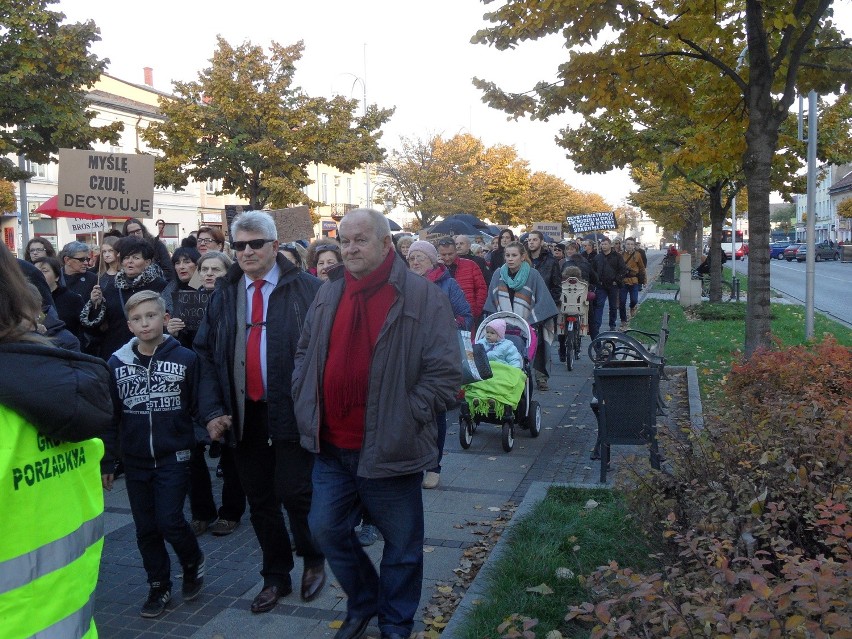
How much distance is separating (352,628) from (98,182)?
7.22 m

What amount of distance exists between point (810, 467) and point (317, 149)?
29538 millimetres

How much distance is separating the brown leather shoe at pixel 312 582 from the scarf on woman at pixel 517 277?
18.4 feet

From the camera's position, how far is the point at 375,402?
A: 3857 millimetres

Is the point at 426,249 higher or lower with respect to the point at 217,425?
higher

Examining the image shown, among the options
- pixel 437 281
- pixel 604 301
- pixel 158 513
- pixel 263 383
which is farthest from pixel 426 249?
pixel 604 301

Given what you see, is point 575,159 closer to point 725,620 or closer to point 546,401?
point 546,401

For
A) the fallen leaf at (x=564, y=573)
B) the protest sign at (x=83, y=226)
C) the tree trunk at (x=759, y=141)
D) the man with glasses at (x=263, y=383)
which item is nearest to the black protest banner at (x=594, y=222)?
the protest sign at (x=83, y=226)

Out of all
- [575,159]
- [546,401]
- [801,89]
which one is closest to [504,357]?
[546,401]

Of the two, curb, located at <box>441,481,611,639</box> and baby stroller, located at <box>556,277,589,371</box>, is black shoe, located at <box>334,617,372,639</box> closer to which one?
curb, located at <box>441,481,611,639</box>

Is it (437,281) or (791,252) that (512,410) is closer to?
(437,281)

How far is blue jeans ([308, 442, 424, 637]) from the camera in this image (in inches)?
158

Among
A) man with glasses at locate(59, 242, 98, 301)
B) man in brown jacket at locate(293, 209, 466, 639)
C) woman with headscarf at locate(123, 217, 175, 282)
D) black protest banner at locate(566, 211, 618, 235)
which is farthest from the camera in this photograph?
black protest banner at locate(566, 211, 618, 235)

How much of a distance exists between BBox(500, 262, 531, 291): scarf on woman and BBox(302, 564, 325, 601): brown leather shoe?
5.60m

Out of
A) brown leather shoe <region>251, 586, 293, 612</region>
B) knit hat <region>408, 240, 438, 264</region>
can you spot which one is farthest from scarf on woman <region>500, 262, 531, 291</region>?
brown leather shoe <region>251, 586, 293, 612</region>
